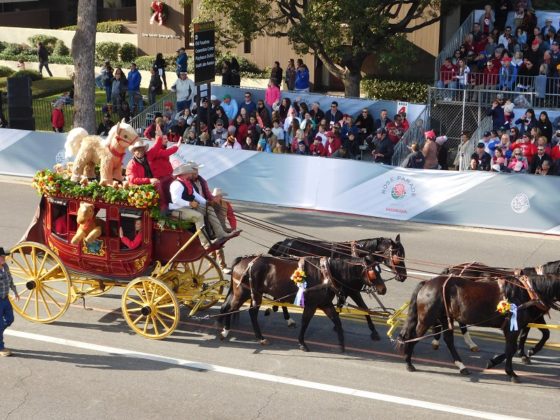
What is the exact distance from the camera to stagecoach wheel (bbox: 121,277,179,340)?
41.2 feet

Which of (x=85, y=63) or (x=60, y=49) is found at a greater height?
(x=60, y=49)

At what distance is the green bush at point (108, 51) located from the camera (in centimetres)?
3706

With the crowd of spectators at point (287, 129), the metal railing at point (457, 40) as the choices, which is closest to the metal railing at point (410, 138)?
the crowd of spectators at point (287, 129)

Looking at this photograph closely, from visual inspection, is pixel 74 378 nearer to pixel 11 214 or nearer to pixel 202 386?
pixel 202 386

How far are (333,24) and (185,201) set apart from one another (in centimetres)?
1328

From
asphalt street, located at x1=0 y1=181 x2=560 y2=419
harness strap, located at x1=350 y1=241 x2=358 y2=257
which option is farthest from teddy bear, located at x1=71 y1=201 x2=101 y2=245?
harness strap, located at x1=350 y1=241 x2=358 y2=257

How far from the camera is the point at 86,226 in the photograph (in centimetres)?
1311

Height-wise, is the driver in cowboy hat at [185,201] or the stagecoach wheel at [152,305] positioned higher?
the driver in cowboy hat at [185,201]

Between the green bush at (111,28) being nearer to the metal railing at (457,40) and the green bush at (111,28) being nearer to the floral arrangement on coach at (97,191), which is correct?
the metal railing at (457,40)

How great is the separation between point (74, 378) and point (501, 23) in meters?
18.8

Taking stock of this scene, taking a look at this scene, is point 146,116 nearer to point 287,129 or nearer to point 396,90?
point 287,129

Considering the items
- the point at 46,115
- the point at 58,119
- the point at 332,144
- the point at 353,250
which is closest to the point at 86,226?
the point at 353,250

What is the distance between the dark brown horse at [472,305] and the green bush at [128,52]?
27276 millimetres

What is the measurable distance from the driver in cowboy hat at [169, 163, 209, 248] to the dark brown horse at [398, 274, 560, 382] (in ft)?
9.95
